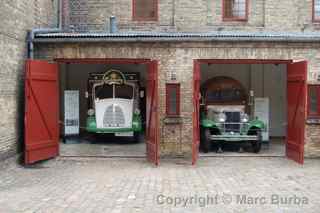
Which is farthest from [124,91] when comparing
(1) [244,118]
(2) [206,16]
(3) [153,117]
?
(3) [153,117]

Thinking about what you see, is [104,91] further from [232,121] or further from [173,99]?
[232,121]

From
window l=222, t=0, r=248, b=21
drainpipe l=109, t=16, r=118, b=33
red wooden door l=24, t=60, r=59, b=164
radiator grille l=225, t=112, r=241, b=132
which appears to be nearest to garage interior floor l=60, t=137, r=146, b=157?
red wooden door l=24, t=60, r=59, b=164

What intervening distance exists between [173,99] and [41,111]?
4125 mm

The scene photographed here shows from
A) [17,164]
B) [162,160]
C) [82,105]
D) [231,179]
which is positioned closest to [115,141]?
[82,105]

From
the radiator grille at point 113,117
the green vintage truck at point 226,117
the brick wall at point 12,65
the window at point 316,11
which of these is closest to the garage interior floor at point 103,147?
the radiator grille at point 113,117

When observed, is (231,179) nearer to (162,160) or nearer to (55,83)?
(162,160)

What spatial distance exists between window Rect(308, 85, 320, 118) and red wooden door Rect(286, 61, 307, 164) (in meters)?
0.55

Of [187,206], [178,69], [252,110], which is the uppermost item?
[178,69]

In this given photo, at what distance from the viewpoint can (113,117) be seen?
65.5 ft

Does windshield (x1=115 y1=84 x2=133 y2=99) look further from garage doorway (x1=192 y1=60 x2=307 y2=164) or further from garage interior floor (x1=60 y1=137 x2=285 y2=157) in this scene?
garage doorway (x1=192 y1=60 x2=307 y2=164)

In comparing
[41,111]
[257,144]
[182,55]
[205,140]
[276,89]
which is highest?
[182,55]

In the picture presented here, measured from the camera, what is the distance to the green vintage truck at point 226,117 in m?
17.4

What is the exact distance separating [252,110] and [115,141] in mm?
5649

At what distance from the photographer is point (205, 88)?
64.1 ft
